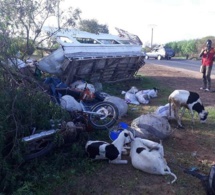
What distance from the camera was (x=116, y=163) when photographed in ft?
15.3

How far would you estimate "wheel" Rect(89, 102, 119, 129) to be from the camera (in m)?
5.82

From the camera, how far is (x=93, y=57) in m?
10.1

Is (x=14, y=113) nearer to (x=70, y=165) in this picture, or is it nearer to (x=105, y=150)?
(x=70, y=165)

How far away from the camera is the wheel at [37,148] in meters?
4.33

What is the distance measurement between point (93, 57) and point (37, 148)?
5.95m

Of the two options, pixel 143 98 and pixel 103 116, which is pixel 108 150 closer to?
pixel 103 116

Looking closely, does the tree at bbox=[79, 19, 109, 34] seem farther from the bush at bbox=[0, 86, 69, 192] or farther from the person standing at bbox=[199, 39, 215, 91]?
the bush at bbox=[0, 86, 69, 192]

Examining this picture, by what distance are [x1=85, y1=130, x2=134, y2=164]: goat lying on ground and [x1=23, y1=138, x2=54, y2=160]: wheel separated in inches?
24.6

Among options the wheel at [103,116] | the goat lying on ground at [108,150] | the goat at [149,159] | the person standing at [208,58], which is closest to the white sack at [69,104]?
the wheel at [103,116]

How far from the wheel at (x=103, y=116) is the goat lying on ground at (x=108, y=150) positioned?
101 centimetres

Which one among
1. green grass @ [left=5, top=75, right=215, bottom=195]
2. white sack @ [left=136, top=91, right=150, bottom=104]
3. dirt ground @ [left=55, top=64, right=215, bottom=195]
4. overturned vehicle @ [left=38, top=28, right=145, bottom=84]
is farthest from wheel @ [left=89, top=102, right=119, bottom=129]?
overturned vehicle @ [left=38, top=28, right=145, bottom=84]

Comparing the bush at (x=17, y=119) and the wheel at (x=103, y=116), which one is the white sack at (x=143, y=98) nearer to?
the wheel at (x=103, y=116)

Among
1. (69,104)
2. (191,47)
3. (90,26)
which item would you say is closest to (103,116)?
(69,104)

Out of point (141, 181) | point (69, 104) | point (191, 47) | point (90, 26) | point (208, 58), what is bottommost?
point (141, 181)
